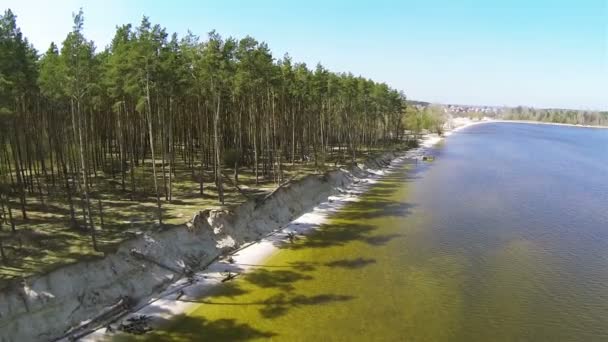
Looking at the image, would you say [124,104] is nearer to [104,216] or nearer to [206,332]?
[104,216]

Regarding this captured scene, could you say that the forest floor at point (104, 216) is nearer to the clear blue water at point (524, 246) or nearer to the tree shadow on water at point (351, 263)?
the tree shadow on water at point (351, 263)

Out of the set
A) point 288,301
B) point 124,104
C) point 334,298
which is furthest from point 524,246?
point 124,104

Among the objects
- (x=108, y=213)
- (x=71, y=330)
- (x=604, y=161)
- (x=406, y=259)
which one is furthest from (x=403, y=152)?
(x=71, y=330)

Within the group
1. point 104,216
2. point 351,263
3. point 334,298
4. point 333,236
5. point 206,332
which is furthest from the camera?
point 333,236

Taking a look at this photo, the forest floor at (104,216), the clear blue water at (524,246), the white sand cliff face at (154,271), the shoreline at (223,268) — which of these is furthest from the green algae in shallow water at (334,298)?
the forest floor at (104,216)

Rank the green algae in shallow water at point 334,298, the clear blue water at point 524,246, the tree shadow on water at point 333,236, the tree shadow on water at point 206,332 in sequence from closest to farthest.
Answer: the tree shadow on water at point 206,332 < the green algae in shallow water at point 334,298 < the clear blue water at point 524,246 < the tree shadow on water at point 333,236

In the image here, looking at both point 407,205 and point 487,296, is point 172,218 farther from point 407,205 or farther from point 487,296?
point 407,205
